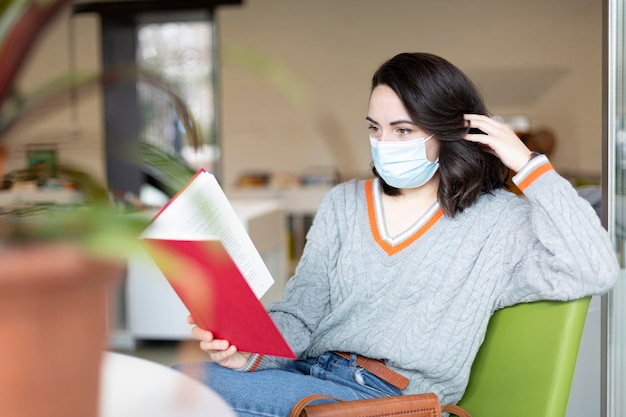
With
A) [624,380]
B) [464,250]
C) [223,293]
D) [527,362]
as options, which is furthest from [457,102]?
[223,293]

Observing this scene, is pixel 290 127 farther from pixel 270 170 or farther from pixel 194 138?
pixel 194 138

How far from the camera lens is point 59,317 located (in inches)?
19.3

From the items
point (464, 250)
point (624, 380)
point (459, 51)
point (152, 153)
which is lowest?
point (624, 380)

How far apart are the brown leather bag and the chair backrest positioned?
0.91 ft

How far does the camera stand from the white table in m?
0.79

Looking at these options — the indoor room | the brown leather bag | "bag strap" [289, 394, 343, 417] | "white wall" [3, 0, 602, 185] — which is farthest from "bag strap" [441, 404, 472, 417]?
"white wall" [3, 0, 602, 185]

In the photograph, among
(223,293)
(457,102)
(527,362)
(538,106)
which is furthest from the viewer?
(538,106)

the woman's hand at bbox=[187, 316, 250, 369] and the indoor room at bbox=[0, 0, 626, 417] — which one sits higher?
the indoor room at bbox=[0, 0, 626, 417]

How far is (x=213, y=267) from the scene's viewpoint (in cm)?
87

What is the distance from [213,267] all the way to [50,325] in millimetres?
387

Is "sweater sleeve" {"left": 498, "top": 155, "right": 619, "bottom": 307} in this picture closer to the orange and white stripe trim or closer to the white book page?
the orange and white stripe trim

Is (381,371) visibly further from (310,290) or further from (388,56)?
(388,56)

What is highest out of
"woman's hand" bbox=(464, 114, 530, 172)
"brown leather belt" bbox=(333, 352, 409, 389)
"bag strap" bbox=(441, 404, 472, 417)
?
"woman's hand" bbox=(464, 114, 530, 172)

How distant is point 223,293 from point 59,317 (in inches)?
17.5
